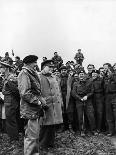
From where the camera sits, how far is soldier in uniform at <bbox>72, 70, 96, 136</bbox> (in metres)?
10.5

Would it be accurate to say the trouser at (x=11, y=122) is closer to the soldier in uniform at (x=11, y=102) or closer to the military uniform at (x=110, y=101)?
the soldier in uniform at (x=11, y=102)

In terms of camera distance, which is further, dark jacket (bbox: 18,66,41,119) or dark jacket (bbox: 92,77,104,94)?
dark jacket (bbox: 92,77,104,94)

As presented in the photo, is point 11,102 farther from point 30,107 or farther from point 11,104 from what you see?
point 30,107

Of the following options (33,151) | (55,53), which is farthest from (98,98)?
(55,53)

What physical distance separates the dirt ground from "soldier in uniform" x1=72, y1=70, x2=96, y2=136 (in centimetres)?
59

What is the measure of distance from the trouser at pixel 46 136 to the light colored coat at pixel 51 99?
0.28m

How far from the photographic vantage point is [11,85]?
28.8 feet

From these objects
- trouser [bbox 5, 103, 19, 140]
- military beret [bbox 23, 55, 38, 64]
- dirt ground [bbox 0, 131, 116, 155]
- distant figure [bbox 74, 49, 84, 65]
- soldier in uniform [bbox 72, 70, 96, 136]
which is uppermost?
distant figure [bbox 74, 49, 84, 65]

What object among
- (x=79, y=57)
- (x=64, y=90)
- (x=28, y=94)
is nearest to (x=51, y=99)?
(x=28, y=94)

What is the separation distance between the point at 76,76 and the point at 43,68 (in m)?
2.68

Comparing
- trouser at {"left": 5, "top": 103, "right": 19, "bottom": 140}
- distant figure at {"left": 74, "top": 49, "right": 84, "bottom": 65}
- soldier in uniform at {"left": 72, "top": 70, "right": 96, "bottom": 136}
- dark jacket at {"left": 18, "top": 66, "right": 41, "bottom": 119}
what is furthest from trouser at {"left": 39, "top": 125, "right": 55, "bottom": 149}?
distant figure at {"left": 74, "top": 49, "right": 84, "bottom": 65}

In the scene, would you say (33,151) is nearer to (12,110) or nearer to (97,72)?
(12,110)

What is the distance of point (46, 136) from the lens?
827 cm

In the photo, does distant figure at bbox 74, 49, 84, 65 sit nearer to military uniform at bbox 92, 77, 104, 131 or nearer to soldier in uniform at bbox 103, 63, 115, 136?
military uniform at bbox 92, 77, 104, 131
